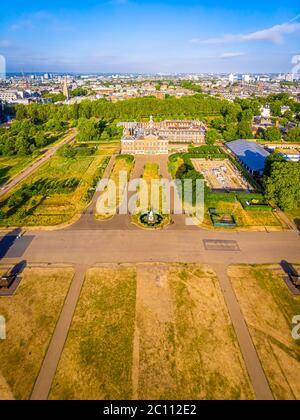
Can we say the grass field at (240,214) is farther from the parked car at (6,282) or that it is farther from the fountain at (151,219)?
the parked car at (6,282)

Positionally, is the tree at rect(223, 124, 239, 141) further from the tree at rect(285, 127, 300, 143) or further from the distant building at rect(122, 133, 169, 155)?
the distant building at rect(122, 133, 169, 155)

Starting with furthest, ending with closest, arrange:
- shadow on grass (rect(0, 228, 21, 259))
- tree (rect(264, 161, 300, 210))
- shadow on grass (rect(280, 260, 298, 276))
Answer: tree (rect(264, 161, 300, 210))
shadow on grass (rect(0, 228, 21, 259))
shadow on grass (rect(280, 260, 298, 276))

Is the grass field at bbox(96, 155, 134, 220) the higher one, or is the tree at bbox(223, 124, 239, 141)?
the tree at bbox(223, 124, 239, 141)

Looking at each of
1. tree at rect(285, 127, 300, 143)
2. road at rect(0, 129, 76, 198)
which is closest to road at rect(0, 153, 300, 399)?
road at rect(0, 129, 76, 198)

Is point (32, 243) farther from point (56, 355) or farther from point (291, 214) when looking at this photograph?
point (291, 214)

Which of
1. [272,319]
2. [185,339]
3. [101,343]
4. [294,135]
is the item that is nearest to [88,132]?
[294,135]
